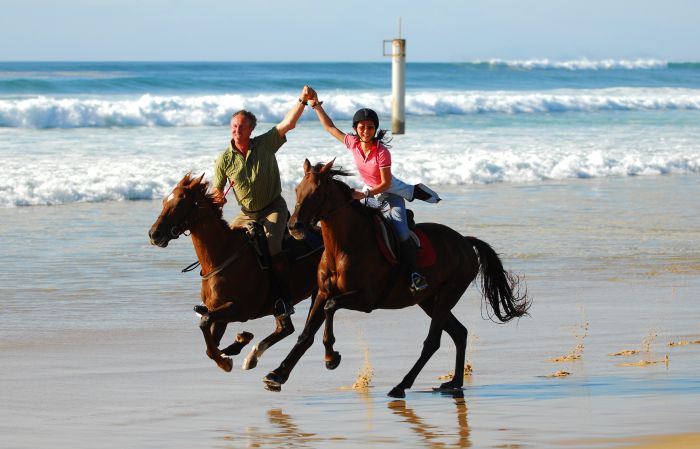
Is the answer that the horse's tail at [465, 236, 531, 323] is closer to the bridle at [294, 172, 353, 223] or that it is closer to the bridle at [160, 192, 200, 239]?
the bridle at [294, 172, 353, 223]

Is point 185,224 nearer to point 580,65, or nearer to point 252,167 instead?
point 252,167

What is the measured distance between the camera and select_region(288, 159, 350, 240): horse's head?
719 centimetres

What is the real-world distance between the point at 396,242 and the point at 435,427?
5.18ft

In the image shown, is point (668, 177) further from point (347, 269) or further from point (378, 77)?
point (378, 77)

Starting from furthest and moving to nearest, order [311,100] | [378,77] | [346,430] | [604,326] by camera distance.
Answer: [378,77]
[604,326]
[311,100]
[346,430]

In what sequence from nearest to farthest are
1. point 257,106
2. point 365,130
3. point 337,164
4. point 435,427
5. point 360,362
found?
point 435,427, point 365,130, point 360,362, point 337,164, point 257,106

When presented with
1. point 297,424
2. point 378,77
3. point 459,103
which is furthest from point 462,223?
point 378,77

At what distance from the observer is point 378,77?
2766 inches

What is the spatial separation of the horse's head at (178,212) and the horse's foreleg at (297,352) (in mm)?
979

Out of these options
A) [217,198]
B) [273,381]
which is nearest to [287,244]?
[217,198]

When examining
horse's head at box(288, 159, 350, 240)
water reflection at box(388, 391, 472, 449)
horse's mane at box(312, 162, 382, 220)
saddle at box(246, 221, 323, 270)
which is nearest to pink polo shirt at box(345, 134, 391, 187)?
horse's mane at box(312, 162, 382, 220)

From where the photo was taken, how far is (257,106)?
141ft

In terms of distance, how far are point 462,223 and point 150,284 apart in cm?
583

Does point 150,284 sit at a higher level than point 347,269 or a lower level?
lower
